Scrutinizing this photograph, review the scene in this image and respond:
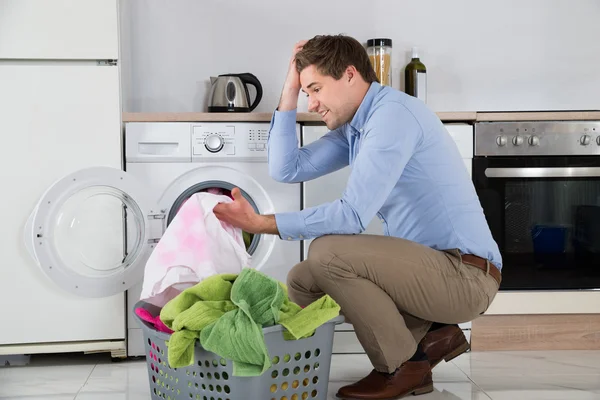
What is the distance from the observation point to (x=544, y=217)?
9.52ft

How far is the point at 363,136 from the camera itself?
86.7 inches

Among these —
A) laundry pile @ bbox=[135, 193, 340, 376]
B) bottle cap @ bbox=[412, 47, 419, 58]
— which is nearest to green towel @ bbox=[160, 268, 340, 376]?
laundry pile @ bbox=[135, 193, 340, 376]

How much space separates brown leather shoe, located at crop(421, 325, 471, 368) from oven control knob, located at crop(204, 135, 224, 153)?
3.20 ft

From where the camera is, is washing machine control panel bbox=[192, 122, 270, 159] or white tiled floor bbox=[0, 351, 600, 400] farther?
washing machine control panel bbox=[192, 122, 270, 159]

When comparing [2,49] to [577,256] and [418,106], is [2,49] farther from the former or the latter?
[577,256]

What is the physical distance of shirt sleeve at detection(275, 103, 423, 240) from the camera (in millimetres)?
2059

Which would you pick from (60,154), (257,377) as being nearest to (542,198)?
(257,377)

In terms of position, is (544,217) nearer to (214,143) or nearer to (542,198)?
(542,198)

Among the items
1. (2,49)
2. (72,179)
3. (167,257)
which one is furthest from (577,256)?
(2,49)

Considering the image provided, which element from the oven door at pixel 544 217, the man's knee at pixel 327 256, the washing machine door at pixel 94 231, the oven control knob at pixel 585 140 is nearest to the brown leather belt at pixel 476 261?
the man's knee at pixel 327 256

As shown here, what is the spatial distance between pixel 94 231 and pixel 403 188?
42.8 inches

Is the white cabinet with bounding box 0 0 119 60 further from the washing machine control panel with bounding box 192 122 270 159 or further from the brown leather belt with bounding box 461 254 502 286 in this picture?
the brown leather belt with bounding box 461 254 502 286

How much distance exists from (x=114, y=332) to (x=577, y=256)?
5.63 ft

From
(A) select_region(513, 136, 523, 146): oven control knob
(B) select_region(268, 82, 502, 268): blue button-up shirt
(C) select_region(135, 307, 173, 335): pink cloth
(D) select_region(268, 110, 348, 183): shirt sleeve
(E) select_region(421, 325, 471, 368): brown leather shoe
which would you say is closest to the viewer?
(C) select_region(135, 307, 173, 335): pink cloth
